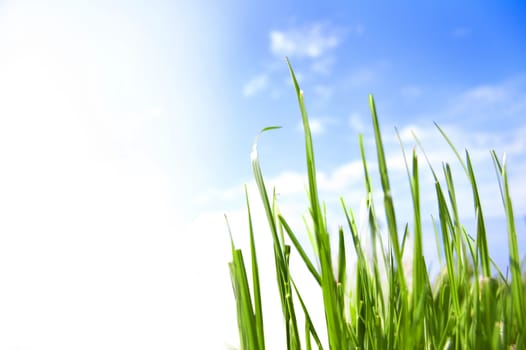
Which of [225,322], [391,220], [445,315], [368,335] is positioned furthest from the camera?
[225,322]

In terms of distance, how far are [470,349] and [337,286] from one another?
184mm

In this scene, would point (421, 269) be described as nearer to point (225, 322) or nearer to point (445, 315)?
point (445, 315)

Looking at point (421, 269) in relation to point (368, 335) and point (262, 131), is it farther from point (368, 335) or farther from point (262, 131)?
point (262, 131)

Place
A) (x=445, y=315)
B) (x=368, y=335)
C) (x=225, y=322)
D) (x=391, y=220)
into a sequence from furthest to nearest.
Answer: (x=225, y=322), (x=445, y=315), (x=368, y=335), (x=391, y=220)

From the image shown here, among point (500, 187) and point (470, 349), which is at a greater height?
point (500, 187)

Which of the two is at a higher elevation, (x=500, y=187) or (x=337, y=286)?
(x=500, y=187)

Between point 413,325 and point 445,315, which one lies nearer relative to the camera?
point 413,325

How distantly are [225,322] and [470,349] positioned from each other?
1412mm

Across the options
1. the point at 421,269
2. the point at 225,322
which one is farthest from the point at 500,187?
the point at 225,322

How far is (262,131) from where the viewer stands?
0.71 metres

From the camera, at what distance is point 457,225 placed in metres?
0.64

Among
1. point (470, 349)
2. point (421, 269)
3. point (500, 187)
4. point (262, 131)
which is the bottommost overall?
point (470, 349)

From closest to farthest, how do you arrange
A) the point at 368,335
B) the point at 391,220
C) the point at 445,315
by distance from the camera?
1. the point at 391,220
2. the point at 368,335
3. the point at 445,315

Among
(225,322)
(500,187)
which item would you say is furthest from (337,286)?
(225,322)
